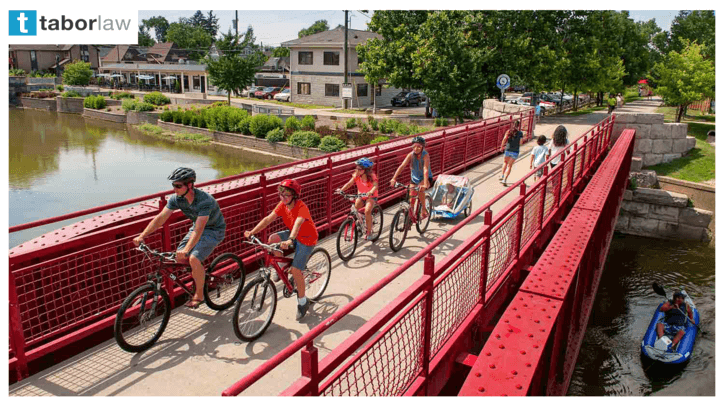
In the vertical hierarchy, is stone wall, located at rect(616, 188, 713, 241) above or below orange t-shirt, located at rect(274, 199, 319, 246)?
below

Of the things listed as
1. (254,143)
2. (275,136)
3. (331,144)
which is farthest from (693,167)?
(254,143)

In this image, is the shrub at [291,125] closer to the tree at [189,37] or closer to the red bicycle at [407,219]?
the red bicycle at [407,219]

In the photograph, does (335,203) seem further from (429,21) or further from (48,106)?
(48,106)

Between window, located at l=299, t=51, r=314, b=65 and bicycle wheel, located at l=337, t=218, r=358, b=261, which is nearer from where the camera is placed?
bicycle wheel, located at l=337, t=218, r=358, b=261

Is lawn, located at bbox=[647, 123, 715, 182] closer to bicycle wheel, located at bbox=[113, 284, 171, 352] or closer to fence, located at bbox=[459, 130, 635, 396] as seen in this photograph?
fence, located at bbox=[459, 130, 635, 396]

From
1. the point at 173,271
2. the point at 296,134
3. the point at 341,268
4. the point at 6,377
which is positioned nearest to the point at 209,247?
the point at 173,271

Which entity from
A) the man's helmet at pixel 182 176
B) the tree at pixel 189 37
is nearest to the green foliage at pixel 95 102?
the man's helmet at pixel 182 176

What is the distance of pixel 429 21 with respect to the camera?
36.9 meters

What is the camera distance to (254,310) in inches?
240

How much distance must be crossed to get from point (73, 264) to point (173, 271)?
1008 millimetres

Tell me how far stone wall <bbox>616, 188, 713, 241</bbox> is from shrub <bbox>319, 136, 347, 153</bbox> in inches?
600

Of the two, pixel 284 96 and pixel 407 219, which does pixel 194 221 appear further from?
pixel 284 96

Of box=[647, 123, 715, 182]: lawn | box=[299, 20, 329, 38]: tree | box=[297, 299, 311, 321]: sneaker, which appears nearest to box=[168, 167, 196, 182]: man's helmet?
box=[297, 299, 311, 321]: sneaker

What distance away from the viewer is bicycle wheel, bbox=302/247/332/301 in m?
6.85
